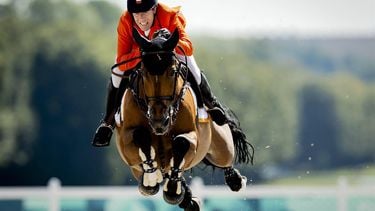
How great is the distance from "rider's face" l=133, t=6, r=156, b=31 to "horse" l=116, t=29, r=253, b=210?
0.23m

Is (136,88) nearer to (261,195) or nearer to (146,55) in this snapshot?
(146,55)

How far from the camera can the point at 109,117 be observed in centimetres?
985

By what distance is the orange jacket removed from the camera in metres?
9.38

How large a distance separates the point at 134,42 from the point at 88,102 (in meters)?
32.5

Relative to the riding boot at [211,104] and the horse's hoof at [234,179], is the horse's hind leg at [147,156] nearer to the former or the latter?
the riding boot at [211,104]

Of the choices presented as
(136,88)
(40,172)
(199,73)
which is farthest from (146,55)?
(40,172)

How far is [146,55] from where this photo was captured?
8.96 metres

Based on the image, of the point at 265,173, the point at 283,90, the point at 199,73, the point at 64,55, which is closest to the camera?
the point at 199,73

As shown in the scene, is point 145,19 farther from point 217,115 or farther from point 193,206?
point 193,206

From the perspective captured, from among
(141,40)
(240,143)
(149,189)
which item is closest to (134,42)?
(141,40)

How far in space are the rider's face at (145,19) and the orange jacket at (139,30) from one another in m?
0.04

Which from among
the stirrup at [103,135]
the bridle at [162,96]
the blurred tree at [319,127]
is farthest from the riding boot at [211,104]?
the blurred tree at [319,127]

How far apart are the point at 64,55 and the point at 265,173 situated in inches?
461

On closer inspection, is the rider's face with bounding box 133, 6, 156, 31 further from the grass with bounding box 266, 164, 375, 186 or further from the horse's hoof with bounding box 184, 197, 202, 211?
the grass with bounding box 266, 164, 375, 186
